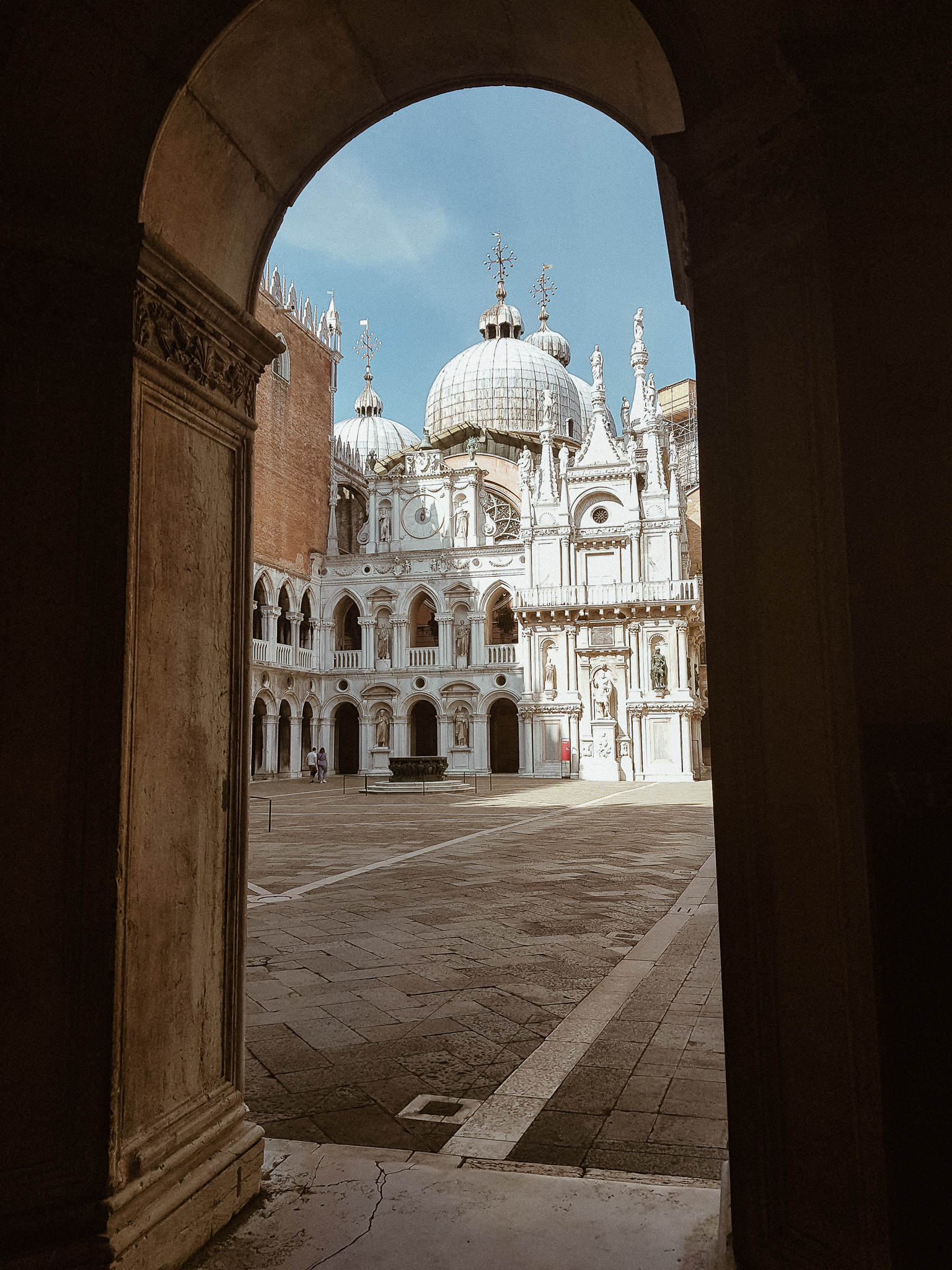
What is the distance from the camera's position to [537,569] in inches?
1230

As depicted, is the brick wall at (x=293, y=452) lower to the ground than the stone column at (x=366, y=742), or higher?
higher

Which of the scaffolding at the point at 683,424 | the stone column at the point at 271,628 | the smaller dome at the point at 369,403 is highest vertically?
the smaller dome at the point at 369,403

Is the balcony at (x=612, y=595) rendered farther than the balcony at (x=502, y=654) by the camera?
No

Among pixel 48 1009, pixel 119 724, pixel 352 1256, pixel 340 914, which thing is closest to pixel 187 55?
pixel 119 724

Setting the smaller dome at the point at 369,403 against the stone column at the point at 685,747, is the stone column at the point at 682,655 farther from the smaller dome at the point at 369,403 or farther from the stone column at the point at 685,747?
the smaller dome at the point at 369,403

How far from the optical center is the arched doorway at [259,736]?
98.7 ft

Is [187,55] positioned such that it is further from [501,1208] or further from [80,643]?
[501,1208]

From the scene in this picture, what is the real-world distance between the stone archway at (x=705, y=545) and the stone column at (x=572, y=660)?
27592mm

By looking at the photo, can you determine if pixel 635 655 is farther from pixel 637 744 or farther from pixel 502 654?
pixel 502 654

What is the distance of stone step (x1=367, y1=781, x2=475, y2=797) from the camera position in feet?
76.0

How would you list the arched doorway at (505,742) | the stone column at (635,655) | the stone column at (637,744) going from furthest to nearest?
the arched doorway at (505,742)
the stone column at (635,655)
the stone column at (637,744)

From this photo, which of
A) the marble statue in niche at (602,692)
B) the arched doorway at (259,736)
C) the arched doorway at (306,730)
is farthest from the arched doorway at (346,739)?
the marble statue in niche at (602,692)

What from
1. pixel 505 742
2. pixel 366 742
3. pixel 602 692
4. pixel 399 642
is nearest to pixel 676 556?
pixel 602 692

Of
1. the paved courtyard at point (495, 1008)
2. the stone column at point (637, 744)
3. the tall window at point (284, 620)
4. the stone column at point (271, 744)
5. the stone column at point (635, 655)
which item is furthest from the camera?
the tall window at point (284, 620)
